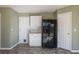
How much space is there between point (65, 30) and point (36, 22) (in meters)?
2.36

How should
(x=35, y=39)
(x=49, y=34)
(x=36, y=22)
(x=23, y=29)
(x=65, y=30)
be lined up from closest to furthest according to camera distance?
(x=65, y=30) → (x=49, y=34) → (x=35, y=39) → (x=36, y=22) → (x=23, y=29)

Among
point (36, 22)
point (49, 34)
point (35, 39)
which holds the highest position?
point (36, 22)

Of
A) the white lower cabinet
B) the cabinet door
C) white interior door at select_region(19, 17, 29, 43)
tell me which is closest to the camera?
the white lower cabinet

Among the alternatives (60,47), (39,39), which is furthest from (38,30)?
(60,47)

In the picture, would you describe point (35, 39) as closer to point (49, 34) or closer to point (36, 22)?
point (49, 34)

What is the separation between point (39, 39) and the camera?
7.46 metres

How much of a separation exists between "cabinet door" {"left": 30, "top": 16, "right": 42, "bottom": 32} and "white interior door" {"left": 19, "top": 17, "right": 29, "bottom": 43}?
627 millimetres

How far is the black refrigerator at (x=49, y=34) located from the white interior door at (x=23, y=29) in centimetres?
196

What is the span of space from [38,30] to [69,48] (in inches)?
111

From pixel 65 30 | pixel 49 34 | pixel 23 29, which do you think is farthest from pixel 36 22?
pixel 65 30

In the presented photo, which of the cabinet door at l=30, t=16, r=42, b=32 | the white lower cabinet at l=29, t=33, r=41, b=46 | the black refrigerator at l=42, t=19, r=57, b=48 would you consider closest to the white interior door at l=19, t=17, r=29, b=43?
the cabinet door at l=30, t=16, r=42, b=32

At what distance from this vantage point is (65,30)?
6406 mm

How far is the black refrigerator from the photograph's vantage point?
7102 mm

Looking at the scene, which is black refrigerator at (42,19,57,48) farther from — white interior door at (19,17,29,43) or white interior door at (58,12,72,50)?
white interior door at (19,17,29,43)
